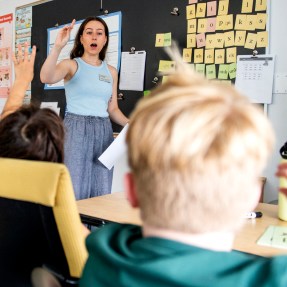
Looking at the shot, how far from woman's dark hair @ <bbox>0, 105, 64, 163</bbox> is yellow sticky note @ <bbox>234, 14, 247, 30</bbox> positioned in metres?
1.65

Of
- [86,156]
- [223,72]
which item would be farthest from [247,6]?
[86,156]

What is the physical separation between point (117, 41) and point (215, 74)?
88 cm

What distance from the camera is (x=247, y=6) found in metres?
2.40

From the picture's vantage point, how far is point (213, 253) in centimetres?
55

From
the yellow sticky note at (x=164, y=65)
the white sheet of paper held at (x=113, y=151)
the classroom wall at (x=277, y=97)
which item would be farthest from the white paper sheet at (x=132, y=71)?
the white sheet of paper held at (x=113, y=151)

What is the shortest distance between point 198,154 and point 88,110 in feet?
6.31

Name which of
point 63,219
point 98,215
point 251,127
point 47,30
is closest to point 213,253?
point 251,127

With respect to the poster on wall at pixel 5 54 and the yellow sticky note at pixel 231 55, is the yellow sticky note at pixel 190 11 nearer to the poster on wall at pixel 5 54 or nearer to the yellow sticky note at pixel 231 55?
the yellow sticky note at pixel 231 55

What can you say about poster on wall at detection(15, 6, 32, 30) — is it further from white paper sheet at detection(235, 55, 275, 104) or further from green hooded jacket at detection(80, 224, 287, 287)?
green hooded jacket at detection(80, 224, 287, 287)

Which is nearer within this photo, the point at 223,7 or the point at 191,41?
the point at 223,7

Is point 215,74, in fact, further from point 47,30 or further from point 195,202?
point 195,202

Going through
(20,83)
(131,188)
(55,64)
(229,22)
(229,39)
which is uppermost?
(229,22)

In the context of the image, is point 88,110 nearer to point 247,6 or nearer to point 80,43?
point 80,43

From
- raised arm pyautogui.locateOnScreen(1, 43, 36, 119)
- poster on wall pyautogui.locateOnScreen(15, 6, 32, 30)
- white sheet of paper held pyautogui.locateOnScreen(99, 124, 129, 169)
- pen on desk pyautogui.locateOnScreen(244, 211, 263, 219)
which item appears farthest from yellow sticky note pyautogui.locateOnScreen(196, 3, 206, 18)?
poster on wall pyautogui.locateOnScreen(15, 6, 32, 30)
